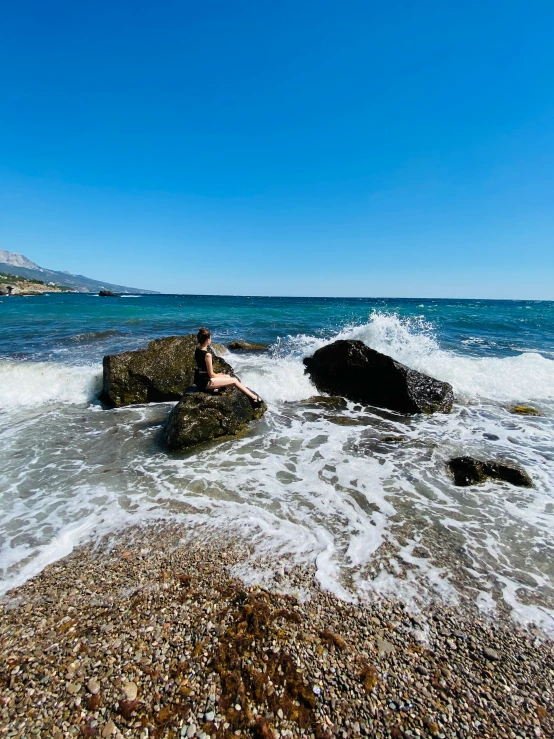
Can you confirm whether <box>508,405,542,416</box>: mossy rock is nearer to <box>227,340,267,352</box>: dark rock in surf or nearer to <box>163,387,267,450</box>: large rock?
<box>163,387,267,450</box>: large rock

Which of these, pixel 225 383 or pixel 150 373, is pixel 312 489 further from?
pixel 150 373

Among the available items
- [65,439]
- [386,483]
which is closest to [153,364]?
[65,439]

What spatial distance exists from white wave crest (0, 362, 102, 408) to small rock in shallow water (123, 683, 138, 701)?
920 centimetres

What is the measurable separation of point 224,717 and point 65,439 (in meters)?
6.98

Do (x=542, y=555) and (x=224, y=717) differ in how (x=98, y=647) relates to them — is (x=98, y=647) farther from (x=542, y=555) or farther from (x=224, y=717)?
(x=542, y=555)

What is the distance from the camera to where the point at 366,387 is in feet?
35.7

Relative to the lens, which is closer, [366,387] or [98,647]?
[98,647]

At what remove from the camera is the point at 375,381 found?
10727 mm

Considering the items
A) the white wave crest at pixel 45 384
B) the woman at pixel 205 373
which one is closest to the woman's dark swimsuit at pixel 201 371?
the woman at pixel 205 373

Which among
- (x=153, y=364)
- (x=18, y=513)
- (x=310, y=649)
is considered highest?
(x=153, y=364)

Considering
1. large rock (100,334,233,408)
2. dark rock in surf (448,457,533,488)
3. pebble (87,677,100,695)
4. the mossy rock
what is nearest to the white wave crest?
large rock (100,334,233,408)

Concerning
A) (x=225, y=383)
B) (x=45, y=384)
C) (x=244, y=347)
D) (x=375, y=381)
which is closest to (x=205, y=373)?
(x=225, y=383)

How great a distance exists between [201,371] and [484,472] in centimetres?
652

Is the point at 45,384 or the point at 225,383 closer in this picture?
the point at 225,383
